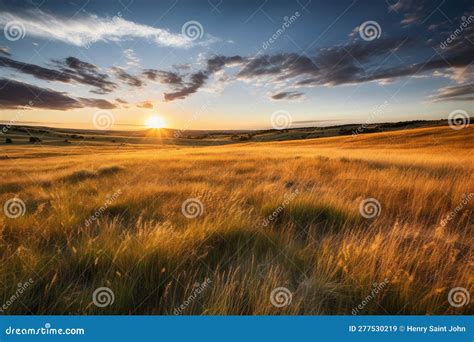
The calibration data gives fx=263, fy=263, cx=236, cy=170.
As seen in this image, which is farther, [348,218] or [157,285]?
[348,218]

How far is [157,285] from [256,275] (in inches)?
35.8

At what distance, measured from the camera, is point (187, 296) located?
2.30 metres

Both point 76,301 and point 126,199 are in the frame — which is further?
point 126,199

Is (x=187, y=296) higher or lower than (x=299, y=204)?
lower

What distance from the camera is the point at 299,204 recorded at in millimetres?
4387

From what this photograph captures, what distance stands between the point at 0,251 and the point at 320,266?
3.46 m

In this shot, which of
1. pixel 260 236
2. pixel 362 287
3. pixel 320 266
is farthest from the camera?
pixel 260 236

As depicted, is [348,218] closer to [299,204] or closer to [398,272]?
[299,204]

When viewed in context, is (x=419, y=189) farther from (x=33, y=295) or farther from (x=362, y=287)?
(x=33, y=295)

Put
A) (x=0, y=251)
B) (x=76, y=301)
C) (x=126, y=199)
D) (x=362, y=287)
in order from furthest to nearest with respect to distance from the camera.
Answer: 1. (x=126, y=199)
2. (x=0, y=251)
3. (x=362, y=287)
4. (x=76, y=301)

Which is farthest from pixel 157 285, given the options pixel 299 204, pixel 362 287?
pixel 299 204

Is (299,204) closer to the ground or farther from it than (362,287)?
farther from it

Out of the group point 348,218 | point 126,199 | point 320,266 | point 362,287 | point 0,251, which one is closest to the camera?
point 362,287

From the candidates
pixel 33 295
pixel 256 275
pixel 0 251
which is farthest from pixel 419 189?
pixel 0 251
